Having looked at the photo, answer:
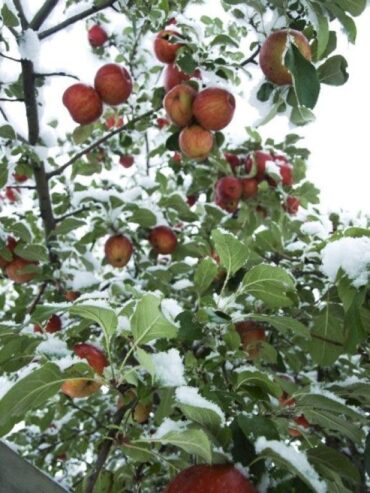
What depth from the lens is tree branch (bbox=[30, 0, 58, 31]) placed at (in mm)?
1965

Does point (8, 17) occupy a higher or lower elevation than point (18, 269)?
higher

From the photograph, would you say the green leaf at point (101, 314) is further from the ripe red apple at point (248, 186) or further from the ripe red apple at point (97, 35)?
the ripe red apple at point (97, 35)

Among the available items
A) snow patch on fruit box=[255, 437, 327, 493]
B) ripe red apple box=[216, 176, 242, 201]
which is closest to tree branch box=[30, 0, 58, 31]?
ripe red apple box=[216, 176, 242, 201]

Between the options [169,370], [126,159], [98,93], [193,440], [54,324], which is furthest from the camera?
[126,159]

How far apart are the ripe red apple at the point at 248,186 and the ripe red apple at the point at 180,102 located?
75 cm

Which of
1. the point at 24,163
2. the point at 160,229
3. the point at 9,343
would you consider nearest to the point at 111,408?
the point at 160,229

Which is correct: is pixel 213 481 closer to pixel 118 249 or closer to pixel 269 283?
pixel 269 283

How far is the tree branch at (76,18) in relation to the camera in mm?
1871

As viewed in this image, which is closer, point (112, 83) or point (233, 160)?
point (112, 83)

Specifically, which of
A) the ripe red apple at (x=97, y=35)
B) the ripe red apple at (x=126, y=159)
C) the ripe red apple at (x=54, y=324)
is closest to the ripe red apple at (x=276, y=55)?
the ripe red apple at (x=54, y=324)

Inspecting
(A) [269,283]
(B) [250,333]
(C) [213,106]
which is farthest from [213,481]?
(C) [213,106]

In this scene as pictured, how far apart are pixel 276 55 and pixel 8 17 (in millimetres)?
894

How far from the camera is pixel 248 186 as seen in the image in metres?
2.65

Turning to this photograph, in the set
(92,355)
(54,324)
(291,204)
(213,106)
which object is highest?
(213,106)
